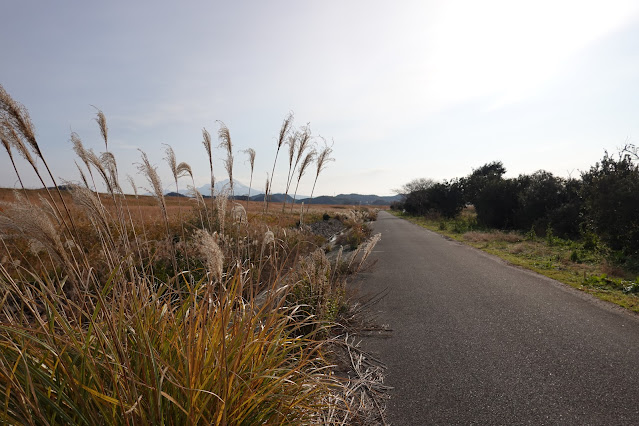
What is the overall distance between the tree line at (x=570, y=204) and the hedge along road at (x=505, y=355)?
5126mm

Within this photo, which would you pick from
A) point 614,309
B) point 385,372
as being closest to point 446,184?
point 614,309

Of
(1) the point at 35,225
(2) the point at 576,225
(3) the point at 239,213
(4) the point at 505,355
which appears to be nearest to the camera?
(1) the point at 35,225

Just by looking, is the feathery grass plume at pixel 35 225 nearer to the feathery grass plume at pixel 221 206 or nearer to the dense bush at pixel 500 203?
the feathery grass plume at pixel 221 206

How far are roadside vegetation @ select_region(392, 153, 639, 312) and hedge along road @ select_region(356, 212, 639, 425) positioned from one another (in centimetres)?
155

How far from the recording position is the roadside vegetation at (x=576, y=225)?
27.3ft

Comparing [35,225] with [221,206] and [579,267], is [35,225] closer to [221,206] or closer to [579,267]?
[221,206]

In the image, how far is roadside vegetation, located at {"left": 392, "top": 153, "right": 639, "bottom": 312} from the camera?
328 inches

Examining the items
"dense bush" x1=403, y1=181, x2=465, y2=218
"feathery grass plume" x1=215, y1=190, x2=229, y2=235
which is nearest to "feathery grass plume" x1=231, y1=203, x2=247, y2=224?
"feathery grass plume" x1=215, y1=190, x2=229, y2=235

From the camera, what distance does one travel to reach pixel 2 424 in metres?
1.66

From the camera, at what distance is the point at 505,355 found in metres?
4.01

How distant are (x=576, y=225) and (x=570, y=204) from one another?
3.84 ft

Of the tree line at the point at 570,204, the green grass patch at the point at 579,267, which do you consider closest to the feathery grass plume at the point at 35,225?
the green grass patch at the point at 579,267

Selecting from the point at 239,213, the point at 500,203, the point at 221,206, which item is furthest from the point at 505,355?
the point at 500,203

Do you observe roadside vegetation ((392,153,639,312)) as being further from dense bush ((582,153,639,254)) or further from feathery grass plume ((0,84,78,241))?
feathery grass plume ((0,84,78,241))
